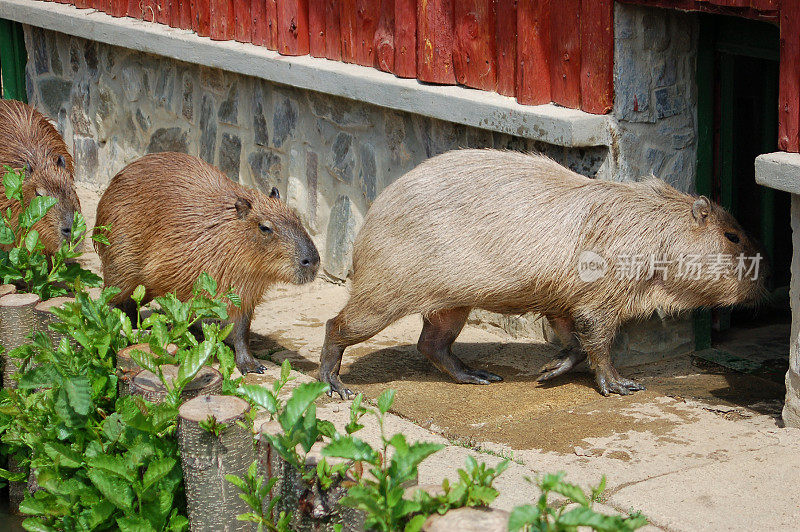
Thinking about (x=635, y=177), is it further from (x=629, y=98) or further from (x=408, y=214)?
(x=408, y=214)

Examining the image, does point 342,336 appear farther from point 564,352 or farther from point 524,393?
point 564,352

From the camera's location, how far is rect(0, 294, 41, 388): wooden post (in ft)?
17.1

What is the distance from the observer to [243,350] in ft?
19.5

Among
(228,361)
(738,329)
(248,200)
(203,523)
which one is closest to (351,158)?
(248,200)

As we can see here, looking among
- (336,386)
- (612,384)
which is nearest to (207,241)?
(336,386)

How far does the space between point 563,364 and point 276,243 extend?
1.62 m

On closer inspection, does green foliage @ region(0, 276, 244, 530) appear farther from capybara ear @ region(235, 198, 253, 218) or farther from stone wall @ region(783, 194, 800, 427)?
stone wall @ region(783, 194, 800, 427)

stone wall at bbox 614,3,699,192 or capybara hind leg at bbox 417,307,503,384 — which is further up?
→ stone wall at bbox 614,3,699,192

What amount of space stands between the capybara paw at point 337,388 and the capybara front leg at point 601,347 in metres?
1.20

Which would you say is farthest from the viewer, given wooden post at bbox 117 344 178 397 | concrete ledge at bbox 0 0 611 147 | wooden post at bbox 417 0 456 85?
wooden post at bbox 417 0 456 85

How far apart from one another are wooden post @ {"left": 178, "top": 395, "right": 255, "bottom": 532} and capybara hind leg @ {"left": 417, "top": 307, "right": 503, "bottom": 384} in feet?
6.92

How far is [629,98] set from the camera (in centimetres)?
564

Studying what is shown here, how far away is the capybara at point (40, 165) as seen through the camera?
6.59m

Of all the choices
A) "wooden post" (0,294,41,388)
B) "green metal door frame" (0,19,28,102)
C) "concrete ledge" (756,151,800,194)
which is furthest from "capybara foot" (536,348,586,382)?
"green metal door frame" (0,19,28,102)
